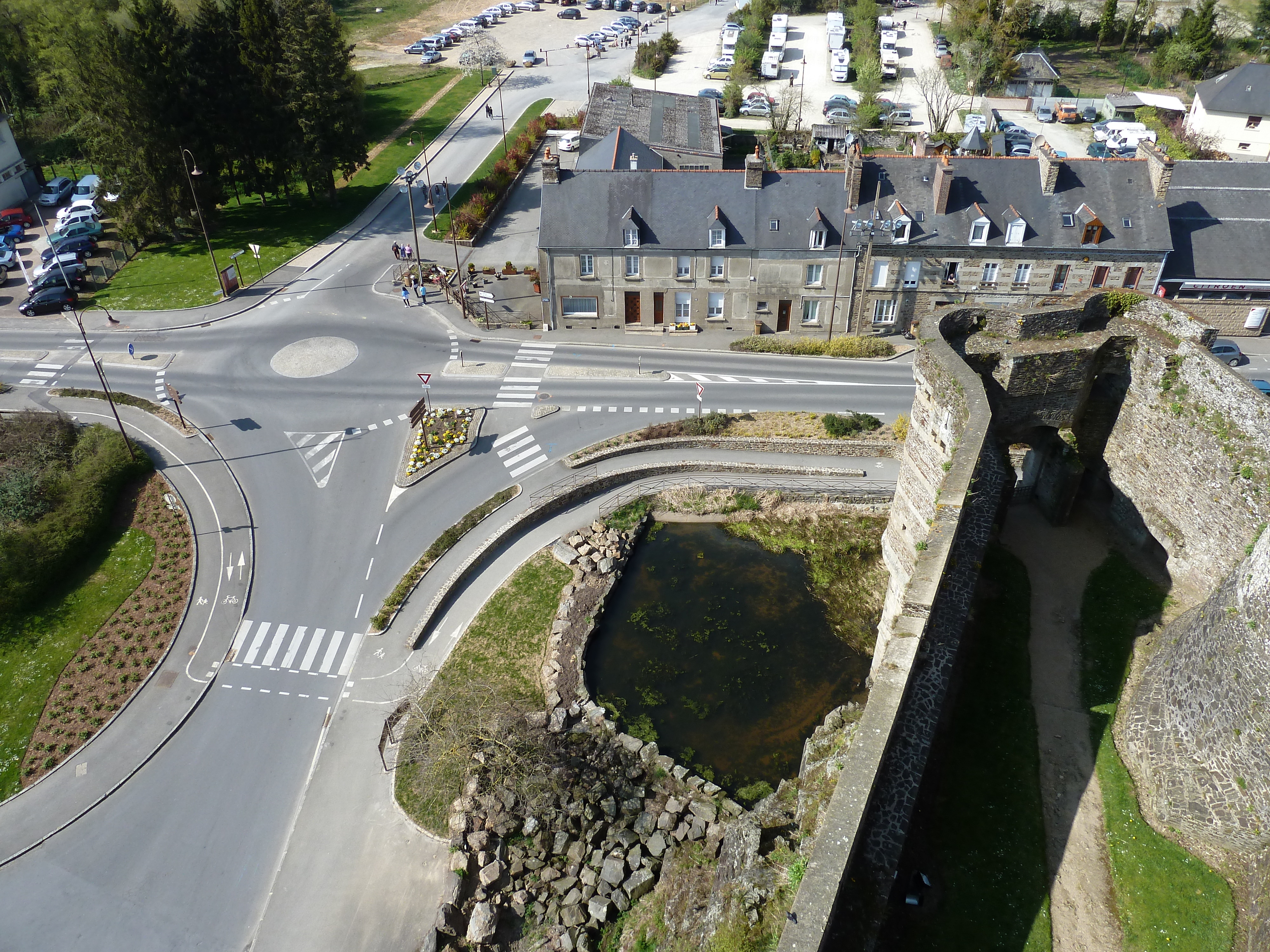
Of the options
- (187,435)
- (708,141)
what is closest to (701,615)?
(187,435)

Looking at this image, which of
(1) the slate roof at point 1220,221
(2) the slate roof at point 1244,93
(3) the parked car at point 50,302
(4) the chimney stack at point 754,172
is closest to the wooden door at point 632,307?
(4) the chimney stack at point 754,172

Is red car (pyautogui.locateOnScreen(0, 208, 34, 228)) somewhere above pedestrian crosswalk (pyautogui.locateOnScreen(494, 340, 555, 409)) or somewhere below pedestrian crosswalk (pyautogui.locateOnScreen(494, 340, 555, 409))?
above

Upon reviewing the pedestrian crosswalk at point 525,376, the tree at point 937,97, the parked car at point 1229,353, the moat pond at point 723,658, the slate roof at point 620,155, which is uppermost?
the slate roof at point 620,155

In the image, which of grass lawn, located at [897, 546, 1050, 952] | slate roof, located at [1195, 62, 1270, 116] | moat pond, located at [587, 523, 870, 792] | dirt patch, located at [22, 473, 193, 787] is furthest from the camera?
slate roof, located at [1195, 62, 1270, 116]

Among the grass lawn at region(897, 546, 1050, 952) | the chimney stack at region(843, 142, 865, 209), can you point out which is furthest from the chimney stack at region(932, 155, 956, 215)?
the grass lawn at region(897, 546, 1050, 952)

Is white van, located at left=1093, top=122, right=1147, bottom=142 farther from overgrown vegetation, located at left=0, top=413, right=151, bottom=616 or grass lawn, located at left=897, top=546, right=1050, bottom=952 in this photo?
overgrown vegetation, located at left=0, top=413, right=151, bottom=616

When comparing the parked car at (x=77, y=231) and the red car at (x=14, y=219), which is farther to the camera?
the red car at (x=14, y=219)

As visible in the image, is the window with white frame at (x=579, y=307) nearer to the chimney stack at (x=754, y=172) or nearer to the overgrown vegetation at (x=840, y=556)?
the chimney stack at (x=754, y=172)
